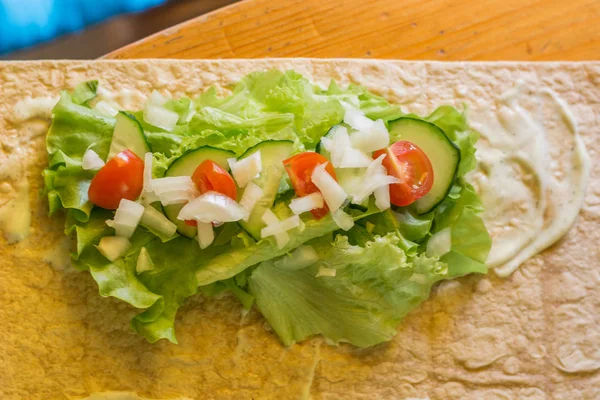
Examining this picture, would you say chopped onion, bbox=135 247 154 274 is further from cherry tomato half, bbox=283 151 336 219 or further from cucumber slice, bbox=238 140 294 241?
cherry tomato half, bbox=283 151 336 219

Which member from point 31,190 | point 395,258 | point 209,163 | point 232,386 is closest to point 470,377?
point 395,258

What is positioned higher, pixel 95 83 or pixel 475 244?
pixel 95 83

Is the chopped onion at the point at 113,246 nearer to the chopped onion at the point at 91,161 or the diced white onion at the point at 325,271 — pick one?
the chopped onion at the point at 91,161

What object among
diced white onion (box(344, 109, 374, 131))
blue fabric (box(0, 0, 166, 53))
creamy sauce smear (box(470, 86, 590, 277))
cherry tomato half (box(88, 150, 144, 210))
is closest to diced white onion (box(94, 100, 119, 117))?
cherry tomato half (box(88, 150, 144, 210))

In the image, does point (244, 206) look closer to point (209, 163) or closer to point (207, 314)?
point (209, 163)

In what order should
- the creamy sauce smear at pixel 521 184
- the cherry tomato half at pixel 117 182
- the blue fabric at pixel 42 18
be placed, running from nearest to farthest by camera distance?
the cherry tomato half at pixel 117 182
the creamy sauce smear at pixel 521 184
the blue fabric at pixel 42 18

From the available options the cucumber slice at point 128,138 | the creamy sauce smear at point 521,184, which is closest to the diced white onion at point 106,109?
the cucumber slice at point 128,138
